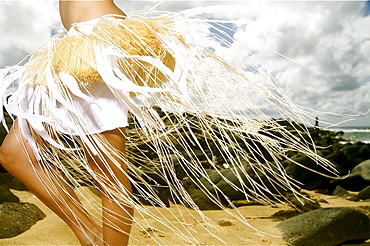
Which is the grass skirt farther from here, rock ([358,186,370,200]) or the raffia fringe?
rock ([358,186,370,200])

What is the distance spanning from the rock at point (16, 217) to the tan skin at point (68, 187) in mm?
1109

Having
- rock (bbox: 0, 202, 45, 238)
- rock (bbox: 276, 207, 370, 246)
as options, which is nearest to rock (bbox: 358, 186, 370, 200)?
rock (bbox: 276, 207, 370, 246)

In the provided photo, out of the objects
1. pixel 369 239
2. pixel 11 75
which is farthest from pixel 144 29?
pixel 369 239

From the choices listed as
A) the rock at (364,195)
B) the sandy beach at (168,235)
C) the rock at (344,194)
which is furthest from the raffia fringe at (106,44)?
the rock at (364,195)

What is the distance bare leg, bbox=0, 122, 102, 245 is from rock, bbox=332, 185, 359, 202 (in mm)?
3510

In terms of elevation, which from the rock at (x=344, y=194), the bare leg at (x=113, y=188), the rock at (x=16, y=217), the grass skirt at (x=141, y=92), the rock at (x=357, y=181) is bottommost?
the rock at (x=357, y=181)

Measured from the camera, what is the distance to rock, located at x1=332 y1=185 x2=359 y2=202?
4.14 metres

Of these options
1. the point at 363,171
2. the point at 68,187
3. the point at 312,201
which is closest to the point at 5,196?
the point at 68,187

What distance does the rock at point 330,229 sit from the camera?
244cm

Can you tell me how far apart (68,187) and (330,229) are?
1.82 meters

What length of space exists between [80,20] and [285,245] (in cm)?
200

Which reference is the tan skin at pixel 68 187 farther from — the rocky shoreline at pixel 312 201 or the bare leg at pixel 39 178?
the rocky shoreline at pixel 312 201

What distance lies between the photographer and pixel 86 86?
150 centimetres

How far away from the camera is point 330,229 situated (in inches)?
96.8
